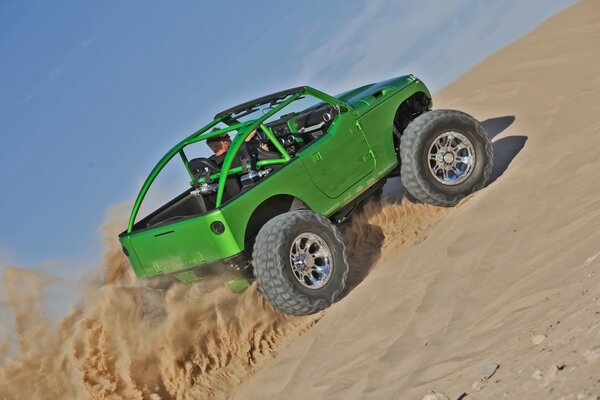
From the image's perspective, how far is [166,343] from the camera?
6887 millimetres

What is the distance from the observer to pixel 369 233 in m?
8.84

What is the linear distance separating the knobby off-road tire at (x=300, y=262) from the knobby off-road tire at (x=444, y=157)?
129 centimetres

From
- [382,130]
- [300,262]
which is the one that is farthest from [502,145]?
[300,262]

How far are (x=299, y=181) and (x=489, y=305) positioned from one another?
273cm

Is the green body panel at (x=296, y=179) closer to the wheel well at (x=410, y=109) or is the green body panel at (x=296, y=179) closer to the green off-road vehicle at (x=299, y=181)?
the green off-road vehicle at (x=299, y=181)

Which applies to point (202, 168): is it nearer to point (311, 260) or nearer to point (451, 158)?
point (311, 260)

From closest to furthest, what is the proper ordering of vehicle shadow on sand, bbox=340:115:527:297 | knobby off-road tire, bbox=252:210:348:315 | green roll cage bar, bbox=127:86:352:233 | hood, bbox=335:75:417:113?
knobby off-road tire, bbox=252:210:348:315 → green roll cage bar, bbox=127:86:352:233 → vehicle shadow on sand, bbox=340:115:527:297 → hood, bbox=335:75:417:113

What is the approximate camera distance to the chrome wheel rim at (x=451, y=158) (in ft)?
28.0

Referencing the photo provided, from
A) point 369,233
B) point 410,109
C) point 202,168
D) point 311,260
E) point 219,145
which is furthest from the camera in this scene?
point 410,109

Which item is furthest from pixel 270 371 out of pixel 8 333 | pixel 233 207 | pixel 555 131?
pixel 555 131

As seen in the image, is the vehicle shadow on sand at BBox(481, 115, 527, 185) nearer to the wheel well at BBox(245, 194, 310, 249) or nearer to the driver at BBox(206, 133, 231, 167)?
the wheel well at BBox(245, 194, 310, 249)

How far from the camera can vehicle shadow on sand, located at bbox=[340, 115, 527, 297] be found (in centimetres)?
812

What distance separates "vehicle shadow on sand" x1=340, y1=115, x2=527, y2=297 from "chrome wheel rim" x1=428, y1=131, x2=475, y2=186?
448 millimetres

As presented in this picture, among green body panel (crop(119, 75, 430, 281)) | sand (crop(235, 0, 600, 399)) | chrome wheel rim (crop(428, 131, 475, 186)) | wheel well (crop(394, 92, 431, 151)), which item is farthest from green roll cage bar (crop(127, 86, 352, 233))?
sand (crop(235, 0, 600, 399))
